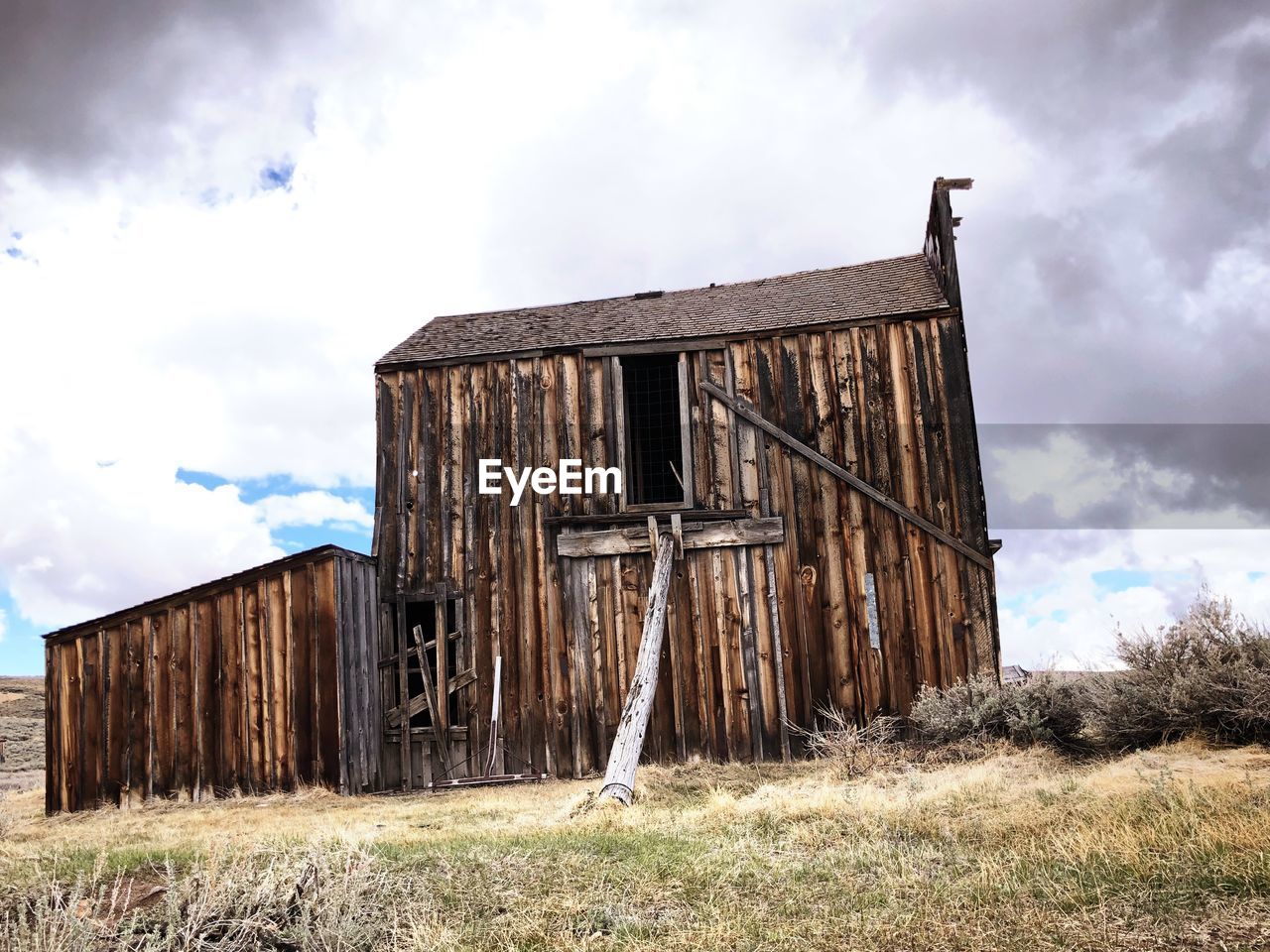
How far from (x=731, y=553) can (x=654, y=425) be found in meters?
2.66

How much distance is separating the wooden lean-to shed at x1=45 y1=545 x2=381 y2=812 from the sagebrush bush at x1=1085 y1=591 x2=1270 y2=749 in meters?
9.20

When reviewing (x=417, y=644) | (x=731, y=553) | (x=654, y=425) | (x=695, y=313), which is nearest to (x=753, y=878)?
(x=731, y=553)

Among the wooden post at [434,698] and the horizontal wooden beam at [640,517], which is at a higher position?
the horizontal wooden beam at [640,517]

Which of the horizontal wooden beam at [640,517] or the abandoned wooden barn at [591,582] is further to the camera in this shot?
the horizontal wooden beam at [640,517]

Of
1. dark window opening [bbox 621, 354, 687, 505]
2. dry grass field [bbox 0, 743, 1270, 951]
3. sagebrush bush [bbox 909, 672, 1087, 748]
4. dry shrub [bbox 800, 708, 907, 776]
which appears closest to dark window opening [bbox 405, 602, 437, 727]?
dark window opening [bbox 621, 354, 687, 505]

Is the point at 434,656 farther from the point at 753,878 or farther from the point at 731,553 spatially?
the point at 753,878

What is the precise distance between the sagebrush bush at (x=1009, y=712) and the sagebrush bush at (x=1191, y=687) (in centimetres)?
26

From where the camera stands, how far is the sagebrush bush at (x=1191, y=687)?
30.4 feet

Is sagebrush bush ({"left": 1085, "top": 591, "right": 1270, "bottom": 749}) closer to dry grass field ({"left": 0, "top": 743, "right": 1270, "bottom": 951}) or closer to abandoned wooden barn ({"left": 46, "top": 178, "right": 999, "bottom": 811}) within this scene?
dry grass field ({"left": 0, "top": 743, "right": 1270, "bottom": 951})

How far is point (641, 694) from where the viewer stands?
12.0m

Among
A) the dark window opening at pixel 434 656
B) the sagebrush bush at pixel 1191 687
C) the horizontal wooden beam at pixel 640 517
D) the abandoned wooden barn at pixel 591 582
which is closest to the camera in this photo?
the sagebrush bush at pixel 1191 687

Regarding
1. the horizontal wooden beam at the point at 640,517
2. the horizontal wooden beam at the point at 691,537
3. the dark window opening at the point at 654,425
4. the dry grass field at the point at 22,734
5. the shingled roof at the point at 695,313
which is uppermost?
the shingled roof at the point at 695,313

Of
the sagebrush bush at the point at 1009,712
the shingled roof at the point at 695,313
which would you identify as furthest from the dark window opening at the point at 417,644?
the sagebrush bush at the point at 1009,712

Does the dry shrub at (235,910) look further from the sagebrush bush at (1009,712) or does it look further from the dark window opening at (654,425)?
the dark window opening at (654,425)
